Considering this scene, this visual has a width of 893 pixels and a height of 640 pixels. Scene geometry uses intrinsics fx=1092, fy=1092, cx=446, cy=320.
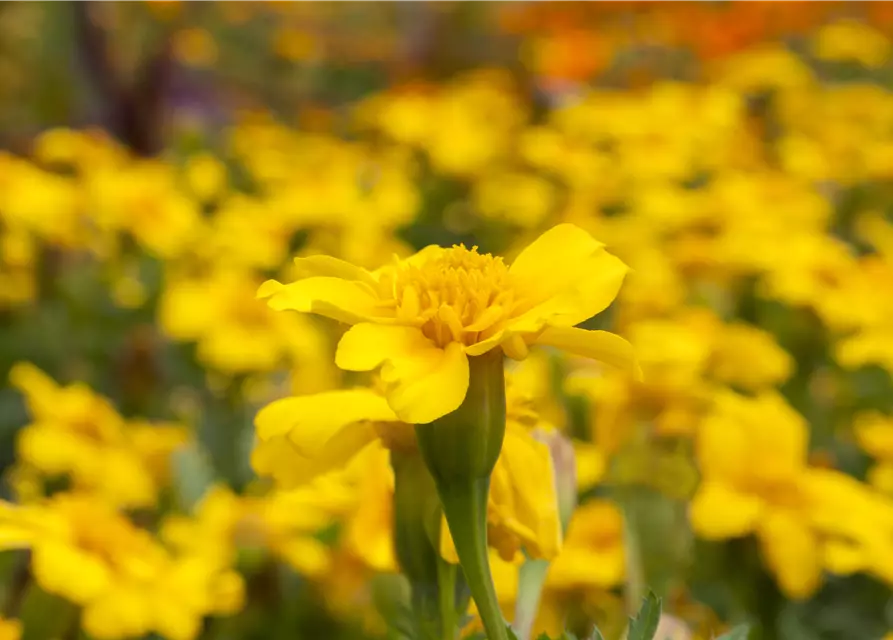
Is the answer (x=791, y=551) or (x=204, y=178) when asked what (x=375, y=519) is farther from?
(x=204, y=178)

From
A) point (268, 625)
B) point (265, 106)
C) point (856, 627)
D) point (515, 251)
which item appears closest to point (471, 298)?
point (268, 625)

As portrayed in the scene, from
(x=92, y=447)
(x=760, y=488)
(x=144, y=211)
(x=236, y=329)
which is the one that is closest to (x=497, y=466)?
(x=760, y=488)

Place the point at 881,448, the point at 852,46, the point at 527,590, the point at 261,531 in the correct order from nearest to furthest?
the point at 527,590 < the point at 261,531 < the point at 881,448 < the point at 852,46

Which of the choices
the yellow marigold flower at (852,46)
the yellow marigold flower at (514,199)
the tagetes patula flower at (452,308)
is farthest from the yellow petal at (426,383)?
the yellow marigold flower at (852,46)

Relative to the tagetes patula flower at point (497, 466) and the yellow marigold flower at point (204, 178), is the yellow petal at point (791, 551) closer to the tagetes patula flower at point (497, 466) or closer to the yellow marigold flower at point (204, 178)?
the tagetes patula flower at point (497, 466)

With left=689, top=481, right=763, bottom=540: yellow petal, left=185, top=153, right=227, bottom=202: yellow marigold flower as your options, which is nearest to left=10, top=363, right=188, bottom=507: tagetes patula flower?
left=689, top=481, right=763, bottom=540: yellow petal

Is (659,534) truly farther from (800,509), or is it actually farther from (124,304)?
(124,304)
